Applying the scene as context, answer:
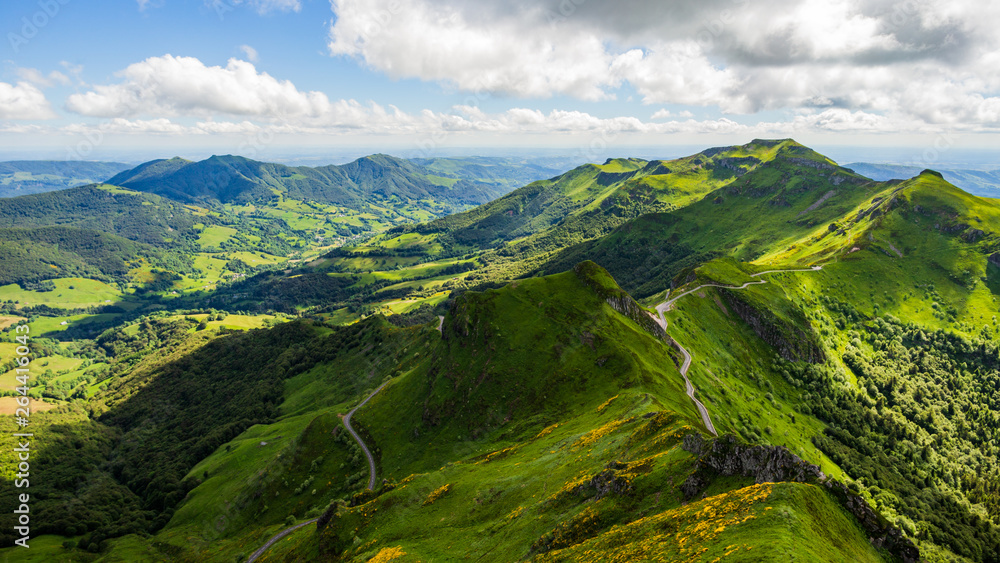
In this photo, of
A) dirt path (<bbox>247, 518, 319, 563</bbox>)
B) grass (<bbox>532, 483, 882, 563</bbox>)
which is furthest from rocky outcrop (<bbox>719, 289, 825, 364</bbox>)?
dirt path (<bbox>247, 518, 319, 563</bbox>)

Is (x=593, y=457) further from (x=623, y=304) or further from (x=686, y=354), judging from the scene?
(x=686, y=354)

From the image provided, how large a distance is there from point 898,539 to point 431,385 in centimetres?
11879

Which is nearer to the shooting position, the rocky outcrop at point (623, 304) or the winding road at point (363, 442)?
the winding road at point (363, 442)

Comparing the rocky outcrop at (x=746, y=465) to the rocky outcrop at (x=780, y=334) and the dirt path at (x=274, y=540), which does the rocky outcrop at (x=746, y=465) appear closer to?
the dirt path at (x=274, y=540)

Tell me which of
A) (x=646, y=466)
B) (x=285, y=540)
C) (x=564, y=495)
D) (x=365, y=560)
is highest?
(x=646, y=466)

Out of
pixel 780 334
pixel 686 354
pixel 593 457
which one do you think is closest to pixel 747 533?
pixel 593 457

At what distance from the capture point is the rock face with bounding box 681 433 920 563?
42.6 m

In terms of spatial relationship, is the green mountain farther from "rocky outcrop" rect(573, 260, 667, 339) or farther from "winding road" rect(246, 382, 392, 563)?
"winding road" rect(246, 382, 392, 563)

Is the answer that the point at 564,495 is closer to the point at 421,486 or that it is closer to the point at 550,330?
the point at 421,486

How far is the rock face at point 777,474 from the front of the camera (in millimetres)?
42594

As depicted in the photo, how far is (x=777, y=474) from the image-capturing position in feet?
157

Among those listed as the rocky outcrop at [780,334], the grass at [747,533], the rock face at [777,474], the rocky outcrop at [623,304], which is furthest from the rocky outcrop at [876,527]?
the rocky outcrop at [780,334]

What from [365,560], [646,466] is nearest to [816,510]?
[646,466]

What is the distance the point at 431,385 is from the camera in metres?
142
